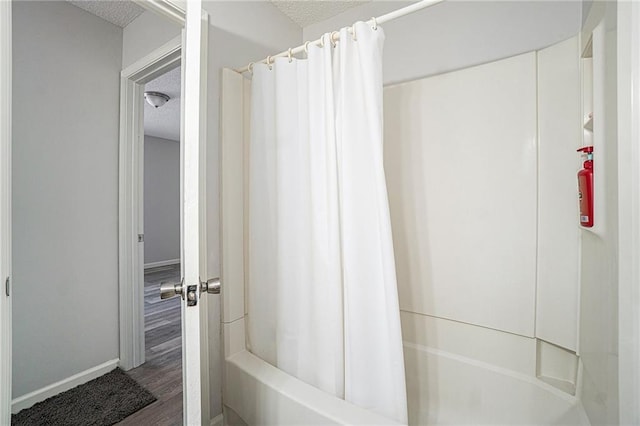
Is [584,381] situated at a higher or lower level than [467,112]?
lower

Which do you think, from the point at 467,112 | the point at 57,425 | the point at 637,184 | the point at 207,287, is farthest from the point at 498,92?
the point at 57,425

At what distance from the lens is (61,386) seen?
138 centimetres

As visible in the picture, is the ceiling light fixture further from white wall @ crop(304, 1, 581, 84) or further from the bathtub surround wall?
the bathtub surround wall

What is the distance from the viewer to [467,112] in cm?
136

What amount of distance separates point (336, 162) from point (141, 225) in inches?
51.5

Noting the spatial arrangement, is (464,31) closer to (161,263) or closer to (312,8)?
(312,8)

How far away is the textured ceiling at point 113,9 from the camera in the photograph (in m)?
1.41

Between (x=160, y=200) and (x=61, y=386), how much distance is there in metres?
1.21

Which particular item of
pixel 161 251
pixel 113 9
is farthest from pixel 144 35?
pixel 161 251

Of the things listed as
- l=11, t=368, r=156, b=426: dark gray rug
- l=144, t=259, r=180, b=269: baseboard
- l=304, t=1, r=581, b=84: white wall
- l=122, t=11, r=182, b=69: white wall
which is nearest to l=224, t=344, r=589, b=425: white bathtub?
l=11, t=368, r=156, b=426: dark gray rug

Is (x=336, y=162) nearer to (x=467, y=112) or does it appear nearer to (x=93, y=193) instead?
(x=467, y=112)

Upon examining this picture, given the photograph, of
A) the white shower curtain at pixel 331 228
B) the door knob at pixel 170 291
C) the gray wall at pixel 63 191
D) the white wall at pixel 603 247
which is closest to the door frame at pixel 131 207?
the gray wall at pixel 63 191

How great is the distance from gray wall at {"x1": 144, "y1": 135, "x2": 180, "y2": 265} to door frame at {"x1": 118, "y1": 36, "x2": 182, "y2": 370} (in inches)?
7.1

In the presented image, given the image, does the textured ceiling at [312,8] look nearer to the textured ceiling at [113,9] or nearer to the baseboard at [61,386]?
the textured ceiling at [113,9]
